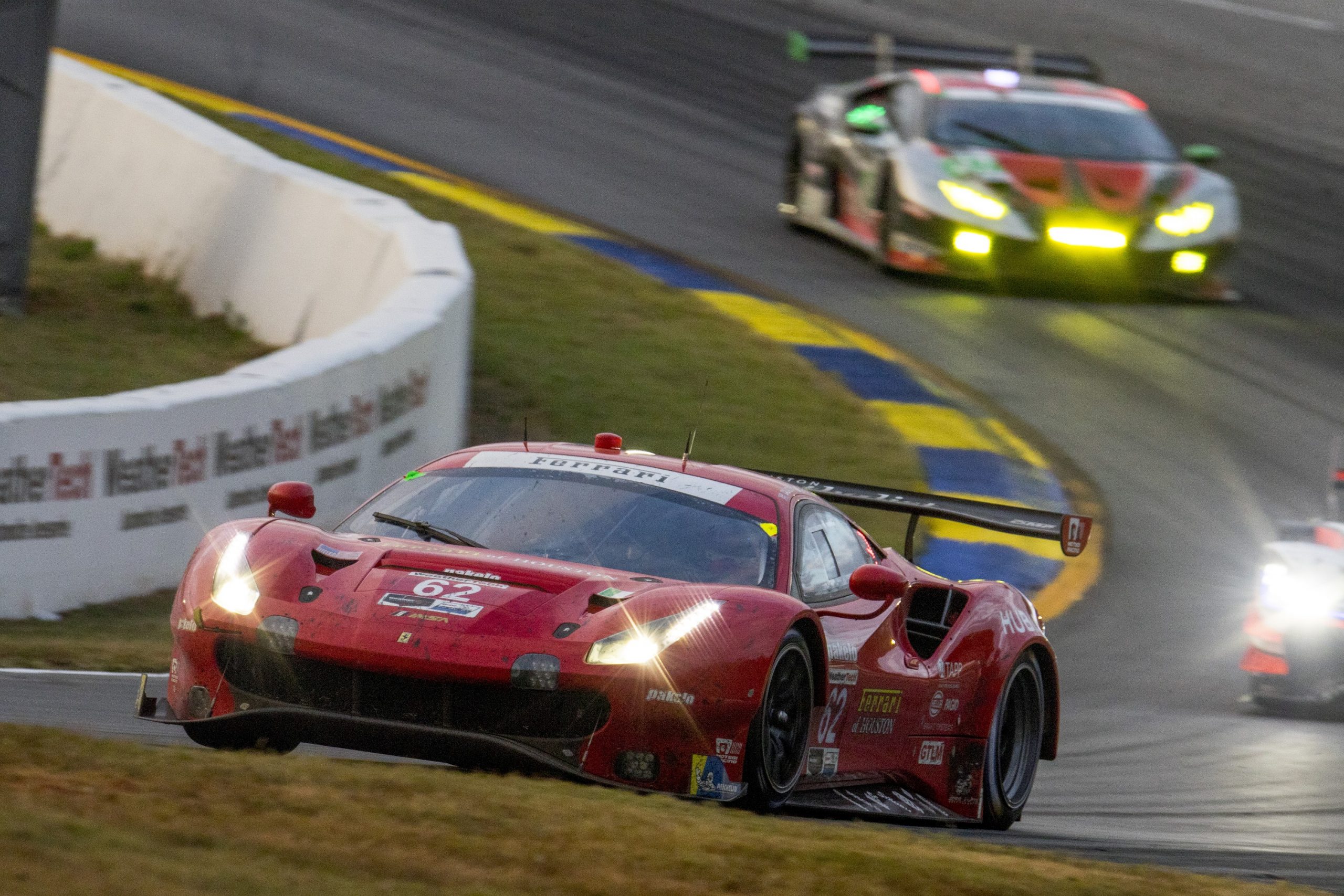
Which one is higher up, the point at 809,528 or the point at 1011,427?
the point at 809,528

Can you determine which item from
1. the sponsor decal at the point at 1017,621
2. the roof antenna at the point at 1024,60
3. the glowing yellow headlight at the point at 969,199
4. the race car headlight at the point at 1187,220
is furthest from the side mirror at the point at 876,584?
the roof antenna at the point at 1024,60

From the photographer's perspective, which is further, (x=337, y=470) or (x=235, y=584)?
(x=337, y=470)

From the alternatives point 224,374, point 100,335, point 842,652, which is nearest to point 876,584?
point 842,652

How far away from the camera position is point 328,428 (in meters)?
10.5

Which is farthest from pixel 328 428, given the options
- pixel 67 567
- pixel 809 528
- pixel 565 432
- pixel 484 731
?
pixel 484 731

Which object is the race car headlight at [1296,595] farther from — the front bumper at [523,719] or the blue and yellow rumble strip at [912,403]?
the front bumper at [523,719]

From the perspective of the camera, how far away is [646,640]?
18.0 feet

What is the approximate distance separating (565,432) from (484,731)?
8369mm

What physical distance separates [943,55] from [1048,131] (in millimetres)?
1279

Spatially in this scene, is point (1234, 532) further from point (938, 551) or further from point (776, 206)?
point (776, 206)

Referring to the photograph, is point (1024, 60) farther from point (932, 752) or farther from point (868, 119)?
point (932, 752)

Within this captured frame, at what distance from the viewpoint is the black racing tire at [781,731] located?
18.4 ft

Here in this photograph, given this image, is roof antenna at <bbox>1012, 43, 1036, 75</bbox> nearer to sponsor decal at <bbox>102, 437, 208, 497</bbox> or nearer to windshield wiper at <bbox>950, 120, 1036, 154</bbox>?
windshield wiper at <bbox>950, 120, 1036, 154</bbox>

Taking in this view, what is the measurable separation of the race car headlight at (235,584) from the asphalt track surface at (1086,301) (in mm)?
763
